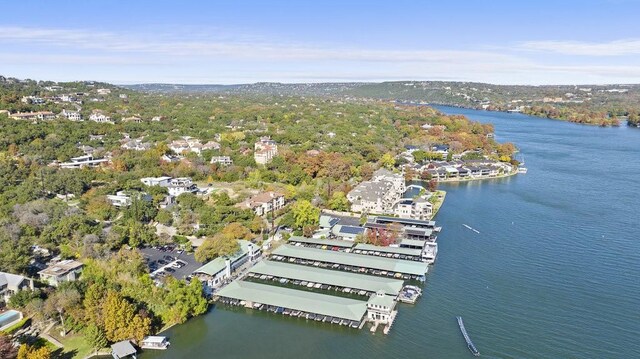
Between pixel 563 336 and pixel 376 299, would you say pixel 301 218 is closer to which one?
pixel 376 299

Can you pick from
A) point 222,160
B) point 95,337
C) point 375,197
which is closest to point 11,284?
point 95,337

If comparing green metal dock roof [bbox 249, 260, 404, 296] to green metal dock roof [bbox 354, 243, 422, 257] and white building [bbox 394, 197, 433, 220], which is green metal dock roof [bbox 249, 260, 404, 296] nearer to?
green metal dock roof [bbox 354, 243, 422, 257]

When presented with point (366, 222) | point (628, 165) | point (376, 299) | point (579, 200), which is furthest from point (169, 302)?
point (628, 165)

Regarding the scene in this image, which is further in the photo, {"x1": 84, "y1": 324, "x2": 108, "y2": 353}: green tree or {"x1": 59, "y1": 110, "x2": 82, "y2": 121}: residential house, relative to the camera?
{"x1": 59, "y1": 110, "x2": 82, "y2": 121}: residential house

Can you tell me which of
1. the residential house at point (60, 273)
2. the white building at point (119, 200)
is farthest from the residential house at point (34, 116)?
the residential house at point (60, 273)

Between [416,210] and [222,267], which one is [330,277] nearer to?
[222,267]

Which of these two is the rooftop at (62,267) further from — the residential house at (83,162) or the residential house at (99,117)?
the residential house at (99,117)

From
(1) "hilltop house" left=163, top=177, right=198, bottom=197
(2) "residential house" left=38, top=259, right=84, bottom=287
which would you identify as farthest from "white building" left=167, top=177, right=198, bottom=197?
(2) "residential house" left=38, top=259, right=84, bottom=287
